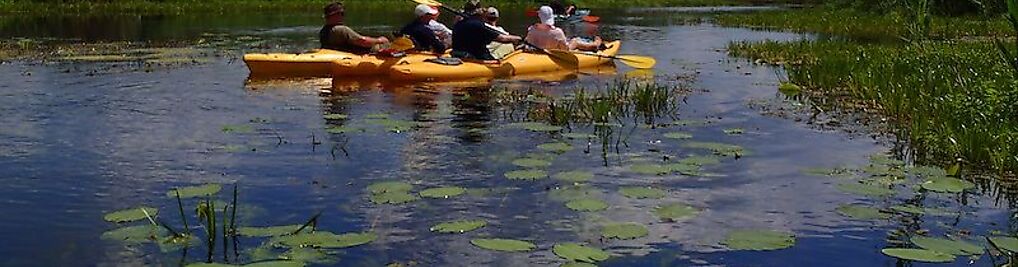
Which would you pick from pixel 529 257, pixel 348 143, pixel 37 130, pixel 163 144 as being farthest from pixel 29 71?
pixel 529 257

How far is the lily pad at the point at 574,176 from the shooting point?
22.6 ft

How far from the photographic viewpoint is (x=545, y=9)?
1538cm

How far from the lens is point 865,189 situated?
21.5ft

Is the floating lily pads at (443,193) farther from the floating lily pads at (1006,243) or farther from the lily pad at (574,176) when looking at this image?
the floating lily pads at (1006,243)

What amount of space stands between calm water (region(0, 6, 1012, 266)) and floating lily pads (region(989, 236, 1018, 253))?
16 cm

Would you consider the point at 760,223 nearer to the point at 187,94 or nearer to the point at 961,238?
the point at 961,238

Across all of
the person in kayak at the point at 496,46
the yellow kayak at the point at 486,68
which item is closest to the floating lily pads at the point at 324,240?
the yellow kayak at the point at 486,68

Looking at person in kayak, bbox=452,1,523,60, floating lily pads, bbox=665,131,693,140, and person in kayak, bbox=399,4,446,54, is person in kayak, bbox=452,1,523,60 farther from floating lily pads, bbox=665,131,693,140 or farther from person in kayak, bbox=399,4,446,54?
floating lily pads, bbox=665,131,693,140

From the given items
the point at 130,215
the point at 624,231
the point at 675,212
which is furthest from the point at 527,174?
the point at 130,215

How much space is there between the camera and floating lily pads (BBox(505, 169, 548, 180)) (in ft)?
22.7

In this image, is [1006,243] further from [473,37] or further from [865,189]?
[473,37]

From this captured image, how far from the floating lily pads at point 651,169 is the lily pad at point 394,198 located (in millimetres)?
1717

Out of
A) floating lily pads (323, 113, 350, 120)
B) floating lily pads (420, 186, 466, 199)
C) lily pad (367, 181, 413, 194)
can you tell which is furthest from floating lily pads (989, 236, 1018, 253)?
floating lily pads (323, 113, 350, 120)

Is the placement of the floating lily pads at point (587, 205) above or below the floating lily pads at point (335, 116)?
above
